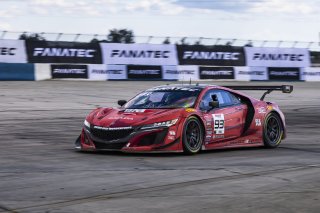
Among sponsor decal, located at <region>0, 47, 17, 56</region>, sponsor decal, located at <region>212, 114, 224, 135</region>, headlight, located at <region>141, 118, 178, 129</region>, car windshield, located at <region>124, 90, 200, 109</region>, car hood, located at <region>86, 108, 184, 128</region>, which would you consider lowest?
sponsor decal, located at <region>212, 114, 224, 135</region>

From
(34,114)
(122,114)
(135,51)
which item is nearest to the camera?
(122,114)

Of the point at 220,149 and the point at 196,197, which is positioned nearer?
the point at 196,197

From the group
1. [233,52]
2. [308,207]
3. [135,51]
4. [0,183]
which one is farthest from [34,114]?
[233,52]

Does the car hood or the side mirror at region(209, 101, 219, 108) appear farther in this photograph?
the side mirror at region(209, 101, 219, 108)

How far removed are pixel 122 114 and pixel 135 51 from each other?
94.0 feet

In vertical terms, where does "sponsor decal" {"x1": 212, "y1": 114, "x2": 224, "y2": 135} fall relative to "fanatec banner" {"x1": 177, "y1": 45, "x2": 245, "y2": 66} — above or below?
below

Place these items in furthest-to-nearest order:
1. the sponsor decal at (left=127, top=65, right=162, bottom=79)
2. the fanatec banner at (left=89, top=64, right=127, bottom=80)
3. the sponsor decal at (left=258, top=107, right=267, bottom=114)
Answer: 1. the sponsor decal at (left=127, top=65, right=162, bottom=79)
2. the fanatec banner at (left=89, top=64, right=127, bottom=80)
3. the sponsor decal at (left=258, top=107, right=267, bottom=114)

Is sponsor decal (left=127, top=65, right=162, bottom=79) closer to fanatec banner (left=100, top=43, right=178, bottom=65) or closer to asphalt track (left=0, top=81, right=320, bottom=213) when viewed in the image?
fanatec banner (left=100, top=43, right=178, bottom=65)

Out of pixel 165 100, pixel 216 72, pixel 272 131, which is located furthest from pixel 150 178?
pixel 216 72

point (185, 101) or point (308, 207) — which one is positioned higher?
point (185, 101)

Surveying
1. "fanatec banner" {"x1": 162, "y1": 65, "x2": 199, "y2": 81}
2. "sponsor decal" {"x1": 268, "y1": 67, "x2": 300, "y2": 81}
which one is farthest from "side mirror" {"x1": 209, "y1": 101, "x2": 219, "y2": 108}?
"sponsor decal" {"x1": 268, "y1": 67, "x2": 300, "y2": 81}

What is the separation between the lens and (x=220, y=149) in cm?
1284

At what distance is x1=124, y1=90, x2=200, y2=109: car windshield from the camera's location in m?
12.0

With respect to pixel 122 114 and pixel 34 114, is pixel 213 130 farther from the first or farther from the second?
pixel 34 114
